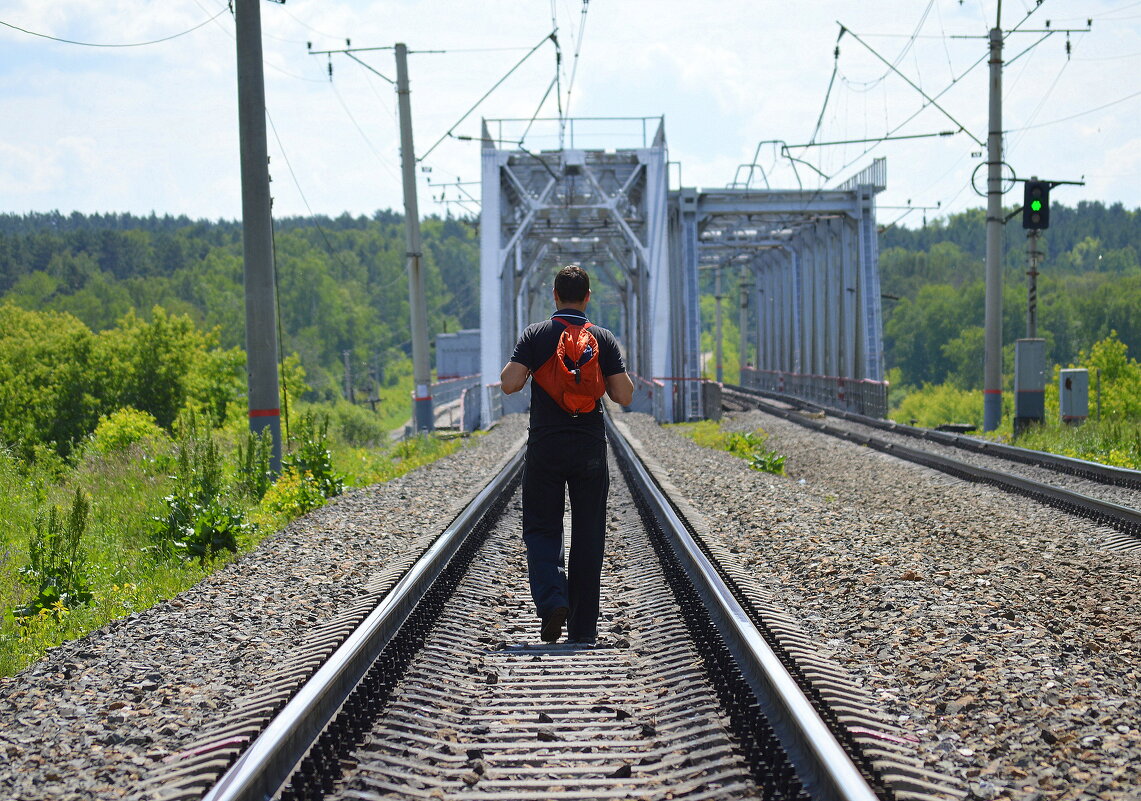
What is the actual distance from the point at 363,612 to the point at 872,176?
28.6m

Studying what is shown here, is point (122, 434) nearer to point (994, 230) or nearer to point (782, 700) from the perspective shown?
point (994, 230)

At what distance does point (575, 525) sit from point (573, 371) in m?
0.79

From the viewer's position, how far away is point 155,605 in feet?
19.4

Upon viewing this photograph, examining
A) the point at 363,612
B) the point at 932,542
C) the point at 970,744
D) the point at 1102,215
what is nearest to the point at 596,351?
the point at 363,612

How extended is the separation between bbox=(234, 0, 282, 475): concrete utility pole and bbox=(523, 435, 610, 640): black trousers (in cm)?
646

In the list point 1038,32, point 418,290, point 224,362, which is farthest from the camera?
point 224,362

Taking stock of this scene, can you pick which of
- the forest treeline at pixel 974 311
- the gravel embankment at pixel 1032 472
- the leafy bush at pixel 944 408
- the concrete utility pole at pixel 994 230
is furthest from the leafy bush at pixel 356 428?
the forest treeline at pixel 974 311

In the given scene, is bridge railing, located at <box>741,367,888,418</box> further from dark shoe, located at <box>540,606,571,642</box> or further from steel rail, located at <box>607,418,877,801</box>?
dark shoe, located at <box>540,606,571,642</box>

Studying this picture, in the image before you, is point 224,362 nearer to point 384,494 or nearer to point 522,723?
point 384,494

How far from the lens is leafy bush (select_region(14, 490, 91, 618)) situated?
22.5 ft

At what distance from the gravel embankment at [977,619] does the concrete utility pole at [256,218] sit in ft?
15.0

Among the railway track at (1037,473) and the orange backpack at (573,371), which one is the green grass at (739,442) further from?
the orange backpack at (573,371)

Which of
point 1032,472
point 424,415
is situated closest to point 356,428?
point 424,415

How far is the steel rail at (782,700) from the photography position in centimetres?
290
